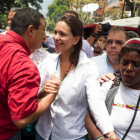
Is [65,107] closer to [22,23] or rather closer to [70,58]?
[70,58]

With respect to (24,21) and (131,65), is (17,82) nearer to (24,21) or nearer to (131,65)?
(24,21)

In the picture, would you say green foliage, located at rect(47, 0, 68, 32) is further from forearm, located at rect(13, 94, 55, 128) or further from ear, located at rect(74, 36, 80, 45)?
forearm, located at rect(13, 94, 55, 128)

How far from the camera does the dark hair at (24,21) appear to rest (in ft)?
5.15

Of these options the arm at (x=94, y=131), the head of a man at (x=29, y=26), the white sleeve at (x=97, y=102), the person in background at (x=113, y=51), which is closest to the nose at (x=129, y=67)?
the white sleeve at (x=97, y=102)

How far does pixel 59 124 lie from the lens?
65.5 inches

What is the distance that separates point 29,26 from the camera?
5.23ft

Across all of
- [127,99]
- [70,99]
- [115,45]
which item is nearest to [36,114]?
[70,99]

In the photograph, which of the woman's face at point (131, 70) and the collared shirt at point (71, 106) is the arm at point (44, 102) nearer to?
the collared shirt at point (71, 106)

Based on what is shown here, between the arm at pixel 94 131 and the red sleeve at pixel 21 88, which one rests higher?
the red sleeve at pixel 21 88

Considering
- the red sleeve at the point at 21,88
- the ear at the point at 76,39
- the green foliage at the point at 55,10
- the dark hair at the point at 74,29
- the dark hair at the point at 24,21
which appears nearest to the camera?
the red sleeve at the point at 21,88

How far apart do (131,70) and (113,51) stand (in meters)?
1.03

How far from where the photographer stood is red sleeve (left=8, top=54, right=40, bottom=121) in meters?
1.15

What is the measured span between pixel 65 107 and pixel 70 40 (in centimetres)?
67

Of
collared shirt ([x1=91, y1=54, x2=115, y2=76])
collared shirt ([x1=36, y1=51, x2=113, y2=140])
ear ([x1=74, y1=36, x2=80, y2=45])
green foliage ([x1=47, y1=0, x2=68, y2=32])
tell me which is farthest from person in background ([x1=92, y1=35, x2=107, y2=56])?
green foliage ([x1=47, y1=0, x2=68, y2=32])
